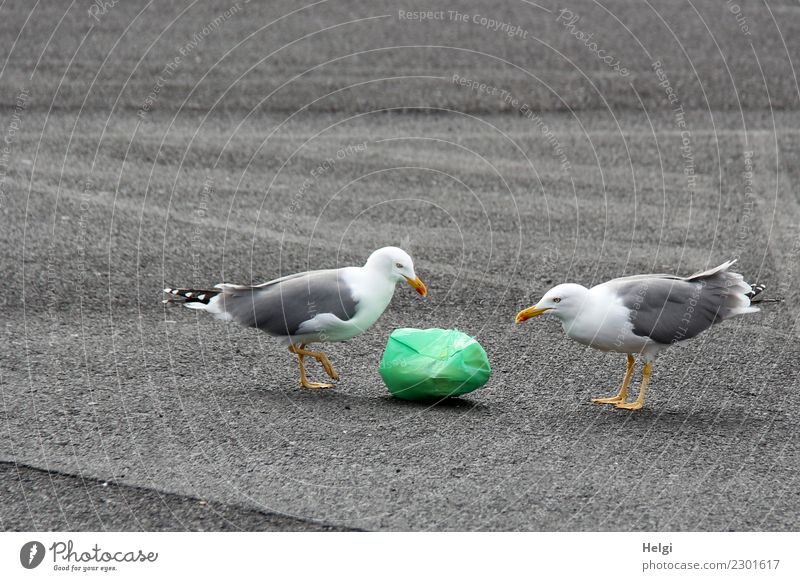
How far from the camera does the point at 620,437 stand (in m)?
7.50

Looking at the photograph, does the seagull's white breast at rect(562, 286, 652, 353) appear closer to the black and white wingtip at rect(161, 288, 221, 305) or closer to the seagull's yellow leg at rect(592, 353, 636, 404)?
the seagull's yellow leg at rect(592, 353, 636, 404)

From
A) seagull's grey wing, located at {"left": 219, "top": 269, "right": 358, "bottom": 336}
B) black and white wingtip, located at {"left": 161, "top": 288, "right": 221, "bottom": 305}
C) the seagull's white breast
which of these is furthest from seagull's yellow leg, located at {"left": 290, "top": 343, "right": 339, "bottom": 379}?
the seagull's white breast

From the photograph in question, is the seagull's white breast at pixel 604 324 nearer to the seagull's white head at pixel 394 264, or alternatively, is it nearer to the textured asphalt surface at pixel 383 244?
the textured asphalt surface at pixel 383 244

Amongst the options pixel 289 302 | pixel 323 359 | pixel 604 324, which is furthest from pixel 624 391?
pixel 289 302

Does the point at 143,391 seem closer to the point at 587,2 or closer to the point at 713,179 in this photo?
the point at 713,179

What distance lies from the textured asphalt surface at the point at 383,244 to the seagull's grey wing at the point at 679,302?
659mm

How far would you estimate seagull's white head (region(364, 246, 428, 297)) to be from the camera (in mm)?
8164

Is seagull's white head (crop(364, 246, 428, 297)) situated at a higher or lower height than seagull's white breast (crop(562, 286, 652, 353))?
higher

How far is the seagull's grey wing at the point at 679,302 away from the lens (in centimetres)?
768

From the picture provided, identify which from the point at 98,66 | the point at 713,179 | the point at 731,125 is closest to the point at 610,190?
the point at 713,179

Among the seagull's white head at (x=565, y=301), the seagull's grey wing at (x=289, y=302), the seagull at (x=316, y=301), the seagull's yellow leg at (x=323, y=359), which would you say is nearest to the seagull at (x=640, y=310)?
the seagull's white head at (x=565, y=301)

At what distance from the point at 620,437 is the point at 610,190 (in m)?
8.21

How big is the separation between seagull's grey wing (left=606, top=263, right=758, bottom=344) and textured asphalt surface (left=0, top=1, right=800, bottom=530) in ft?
2.16

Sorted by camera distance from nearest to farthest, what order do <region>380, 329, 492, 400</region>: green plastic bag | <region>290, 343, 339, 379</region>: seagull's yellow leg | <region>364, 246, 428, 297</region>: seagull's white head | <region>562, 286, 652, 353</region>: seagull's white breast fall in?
<region>562, 286, 652, 353</region>: seagull's white breast < <region>380, 329, 492, 400</region>: green plastic bag < <region>364, 246, 428, 297</region>: seagull's white head < <region>290, 343, 339, 379</region>: seagull's yellow leg
